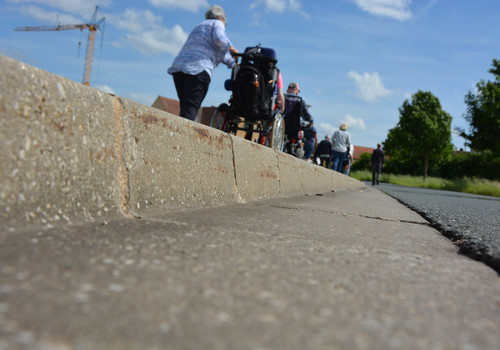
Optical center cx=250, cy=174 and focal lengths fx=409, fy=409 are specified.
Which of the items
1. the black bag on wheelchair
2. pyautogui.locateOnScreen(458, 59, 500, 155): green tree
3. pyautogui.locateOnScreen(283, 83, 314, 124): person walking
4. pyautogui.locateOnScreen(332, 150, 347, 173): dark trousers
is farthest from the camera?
pyautogui.locateOnScreen(458, 59, 500, 155): green tree

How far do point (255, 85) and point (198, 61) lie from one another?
1407 millimetres

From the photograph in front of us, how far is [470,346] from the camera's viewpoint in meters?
0.86

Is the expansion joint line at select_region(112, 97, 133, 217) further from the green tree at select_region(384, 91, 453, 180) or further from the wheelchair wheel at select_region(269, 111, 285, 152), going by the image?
the green tree at select_region(384, 91, 453, 180)

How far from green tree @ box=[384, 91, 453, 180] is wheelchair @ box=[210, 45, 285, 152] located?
1663 inches

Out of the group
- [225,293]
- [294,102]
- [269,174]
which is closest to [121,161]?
[225,293]

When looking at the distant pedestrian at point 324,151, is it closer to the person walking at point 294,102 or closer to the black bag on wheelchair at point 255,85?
the person walking at point 294,102

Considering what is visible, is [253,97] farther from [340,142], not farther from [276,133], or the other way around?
[340,142]

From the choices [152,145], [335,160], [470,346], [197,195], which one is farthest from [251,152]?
[335,160]

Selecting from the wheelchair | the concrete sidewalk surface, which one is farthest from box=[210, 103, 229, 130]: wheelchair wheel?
the concrete sidewalk surface

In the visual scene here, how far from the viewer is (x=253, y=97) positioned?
625 centimetres

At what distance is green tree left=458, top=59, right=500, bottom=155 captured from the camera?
2833 centimetres

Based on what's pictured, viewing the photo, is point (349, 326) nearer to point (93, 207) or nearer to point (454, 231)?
point (93, 207)

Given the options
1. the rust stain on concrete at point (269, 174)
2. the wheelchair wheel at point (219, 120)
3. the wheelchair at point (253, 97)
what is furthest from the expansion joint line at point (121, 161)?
the wheelchair wheel at point (219, 120)

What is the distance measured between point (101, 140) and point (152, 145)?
0.40 metres
